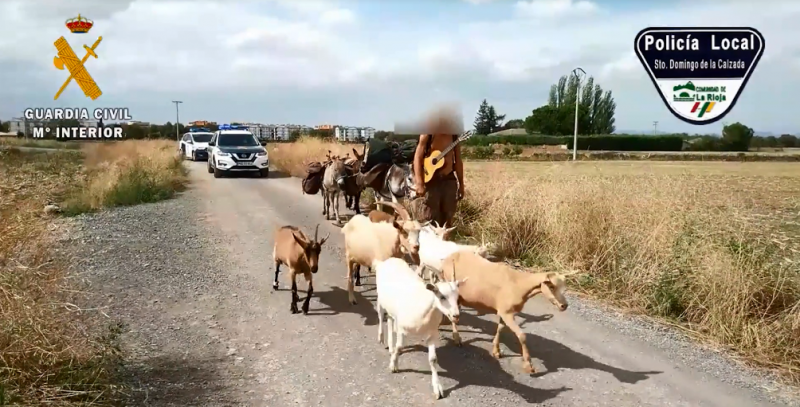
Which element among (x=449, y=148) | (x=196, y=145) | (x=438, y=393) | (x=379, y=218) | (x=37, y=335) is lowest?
(x=438, y=393)

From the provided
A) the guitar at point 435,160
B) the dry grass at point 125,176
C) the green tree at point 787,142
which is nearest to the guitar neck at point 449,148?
the guitar at point 435,160

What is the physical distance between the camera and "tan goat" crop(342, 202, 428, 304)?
632 cm

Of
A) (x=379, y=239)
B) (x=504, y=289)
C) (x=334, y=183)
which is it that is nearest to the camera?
(x=504, y=289)

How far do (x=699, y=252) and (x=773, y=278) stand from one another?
0.87m

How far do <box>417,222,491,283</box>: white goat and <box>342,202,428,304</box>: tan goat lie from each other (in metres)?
0.09

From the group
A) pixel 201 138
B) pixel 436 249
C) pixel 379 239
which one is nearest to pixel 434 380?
pixel 436 249

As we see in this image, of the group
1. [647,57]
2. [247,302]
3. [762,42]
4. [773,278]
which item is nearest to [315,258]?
[247,302]

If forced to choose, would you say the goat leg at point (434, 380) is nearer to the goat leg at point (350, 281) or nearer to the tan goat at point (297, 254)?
the tan goat at point (297, 254)

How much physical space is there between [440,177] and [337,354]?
2929mm

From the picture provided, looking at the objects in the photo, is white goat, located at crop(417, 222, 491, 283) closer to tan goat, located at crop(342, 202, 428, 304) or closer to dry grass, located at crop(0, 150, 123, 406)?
tan goat, located at crop(342, 202, 428, 304)

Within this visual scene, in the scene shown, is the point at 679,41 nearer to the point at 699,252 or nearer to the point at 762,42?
the point at 762,42

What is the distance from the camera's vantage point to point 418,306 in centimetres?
485

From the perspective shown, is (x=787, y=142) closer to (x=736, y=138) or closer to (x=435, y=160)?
(x=736, y=138)

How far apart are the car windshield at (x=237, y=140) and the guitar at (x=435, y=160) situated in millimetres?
16308
